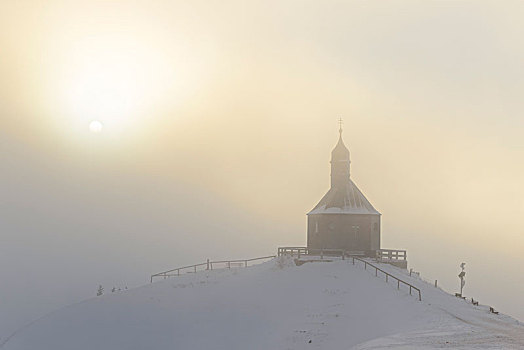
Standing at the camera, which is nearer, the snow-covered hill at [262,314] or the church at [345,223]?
the snow-covered hill at [262,314]

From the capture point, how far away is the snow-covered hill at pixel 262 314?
38.5 metres

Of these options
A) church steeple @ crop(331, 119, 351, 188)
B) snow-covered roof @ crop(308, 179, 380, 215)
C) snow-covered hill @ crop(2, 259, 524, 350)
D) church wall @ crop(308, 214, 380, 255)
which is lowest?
snow-covered hill @ crop(2, 259, 524, 350)

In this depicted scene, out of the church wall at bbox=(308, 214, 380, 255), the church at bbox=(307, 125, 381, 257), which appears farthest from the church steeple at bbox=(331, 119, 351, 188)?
the church wall at bbox=(308, 214, 380, 255)

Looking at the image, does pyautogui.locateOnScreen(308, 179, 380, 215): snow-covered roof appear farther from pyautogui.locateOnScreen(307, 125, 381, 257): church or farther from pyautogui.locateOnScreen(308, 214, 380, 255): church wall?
pyautogui.locateOnScreen(308, 214, 380, 255): church wall

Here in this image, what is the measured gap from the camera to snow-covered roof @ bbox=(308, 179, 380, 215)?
57.4 m

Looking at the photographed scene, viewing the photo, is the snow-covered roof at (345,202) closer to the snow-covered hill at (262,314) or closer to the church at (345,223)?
the church at (345,223)

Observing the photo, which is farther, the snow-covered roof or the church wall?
the snow-covered roof

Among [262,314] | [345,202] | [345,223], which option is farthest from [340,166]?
[262,314]

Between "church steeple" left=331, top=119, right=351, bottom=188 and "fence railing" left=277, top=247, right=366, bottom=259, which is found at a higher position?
"church steeple" left=331, top=119, right=351, bottom=188

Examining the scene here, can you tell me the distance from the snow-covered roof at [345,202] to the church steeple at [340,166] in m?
0.47

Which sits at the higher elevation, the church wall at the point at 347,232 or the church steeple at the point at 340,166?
the church steeple at the point at 340,166

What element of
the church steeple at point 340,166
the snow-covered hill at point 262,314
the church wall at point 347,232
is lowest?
the snow-covered hill at point 262,314

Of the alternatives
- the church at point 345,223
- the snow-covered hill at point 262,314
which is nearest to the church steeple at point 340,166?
the church at point 345,223

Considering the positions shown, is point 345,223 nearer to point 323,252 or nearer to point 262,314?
point 323,252
